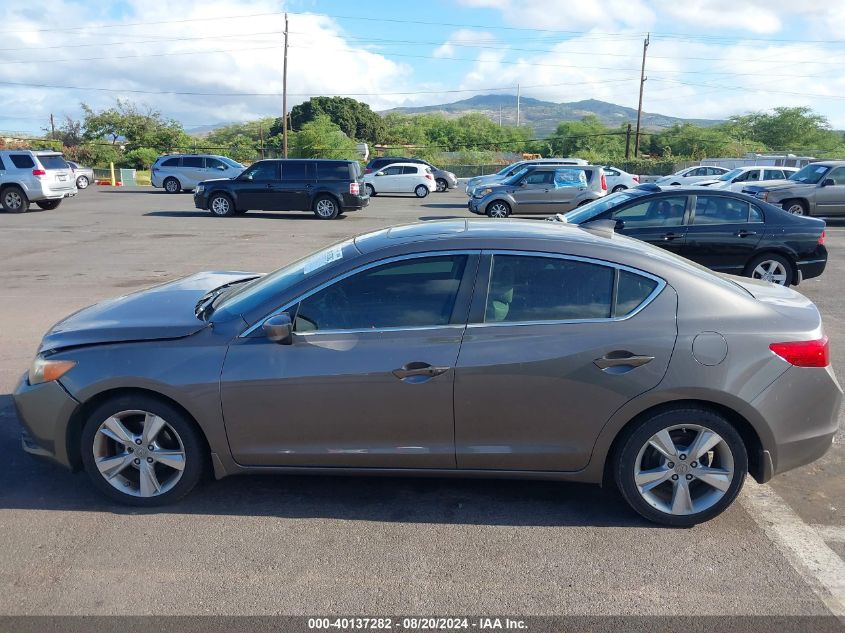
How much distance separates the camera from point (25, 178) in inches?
874

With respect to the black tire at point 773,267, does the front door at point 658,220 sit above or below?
above

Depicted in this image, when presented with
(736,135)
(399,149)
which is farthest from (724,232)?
(736,135)

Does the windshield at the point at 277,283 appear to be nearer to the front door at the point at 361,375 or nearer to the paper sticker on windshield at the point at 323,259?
the paper sticker on windshield at the point at 323,259

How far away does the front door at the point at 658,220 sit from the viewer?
32.5ft

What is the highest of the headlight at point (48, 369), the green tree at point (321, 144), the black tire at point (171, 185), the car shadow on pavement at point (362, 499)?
the green tree at point (321, 144)

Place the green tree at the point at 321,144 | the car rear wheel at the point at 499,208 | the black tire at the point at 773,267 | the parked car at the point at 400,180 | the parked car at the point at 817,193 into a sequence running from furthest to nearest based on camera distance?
the green tree at the point at 321,144 < the parked car at the point at 400,180 < the car rear wheel at the point at 499,208 < the parked car at the point at 817,193 < the black tire at the point at 773,267

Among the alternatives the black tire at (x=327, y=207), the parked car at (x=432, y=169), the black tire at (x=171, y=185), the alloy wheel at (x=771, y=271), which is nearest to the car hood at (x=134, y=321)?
the alloy wheel at (x=771, y=271)

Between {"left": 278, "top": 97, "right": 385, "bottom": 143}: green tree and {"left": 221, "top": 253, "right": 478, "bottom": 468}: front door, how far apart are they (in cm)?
7835

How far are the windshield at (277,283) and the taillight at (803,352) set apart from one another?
2.35m

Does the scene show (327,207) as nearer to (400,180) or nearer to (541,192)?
(541,192)

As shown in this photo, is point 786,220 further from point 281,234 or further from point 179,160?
point 179,160

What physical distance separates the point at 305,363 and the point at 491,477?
119cm

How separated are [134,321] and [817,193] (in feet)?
67.0

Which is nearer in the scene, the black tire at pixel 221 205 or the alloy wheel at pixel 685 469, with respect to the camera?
the alloy wheel at pixel 685 469
